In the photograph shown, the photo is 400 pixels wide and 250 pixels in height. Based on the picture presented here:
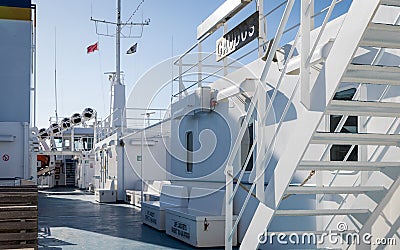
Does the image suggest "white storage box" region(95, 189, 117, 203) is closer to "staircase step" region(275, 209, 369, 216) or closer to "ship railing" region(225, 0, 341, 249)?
"ship railing" region(225, 0, 341, 249)

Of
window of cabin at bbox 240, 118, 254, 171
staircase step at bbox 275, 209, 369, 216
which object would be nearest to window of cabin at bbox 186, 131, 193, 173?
window of cabin at bbox 240, 118, 254, 171

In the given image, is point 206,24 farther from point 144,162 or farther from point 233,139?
Result: point 144,162

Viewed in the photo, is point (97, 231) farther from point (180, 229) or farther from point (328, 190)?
point (328, 190)

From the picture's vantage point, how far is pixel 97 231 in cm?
983

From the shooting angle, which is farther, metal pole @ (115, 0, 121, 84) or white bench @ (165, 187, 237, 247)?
metal pole @ (115, 0, 121, 84)

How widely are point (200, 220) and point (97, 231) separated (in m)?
2.85

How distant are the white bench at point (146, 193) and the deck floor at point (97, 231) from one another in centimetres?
58

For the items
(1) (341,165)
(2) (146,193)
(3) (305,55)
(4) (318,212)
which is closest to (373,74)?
(3) (305,55)

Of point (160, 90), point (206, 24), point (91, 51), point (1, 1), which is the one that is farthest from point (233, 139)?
point (91, 51)

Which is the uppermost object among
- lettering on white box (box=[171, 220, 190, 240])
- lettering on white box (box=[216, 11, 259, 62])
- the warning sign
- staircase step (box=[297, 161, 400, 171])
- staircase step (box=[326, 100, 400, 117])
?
lettering on white box (box=[216, 11, 259, 62])

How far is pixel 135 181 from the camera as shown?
17.9 m

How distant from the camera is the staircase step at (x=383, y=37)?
3.20 m

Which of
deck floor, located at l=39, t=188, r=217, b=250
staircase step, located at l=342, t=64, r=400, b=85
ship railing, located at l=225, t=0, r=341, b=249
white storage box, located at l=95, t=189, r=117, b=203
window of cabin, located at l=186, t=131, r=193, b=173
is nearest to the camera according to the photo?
staircase step, located at l=342, t=64, r=400, b=85

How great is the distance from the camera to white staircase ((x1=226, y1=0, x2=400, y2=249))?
312cm
